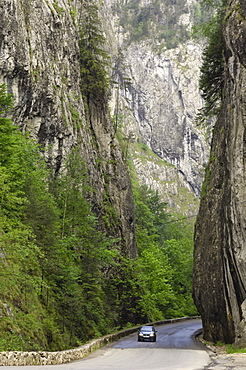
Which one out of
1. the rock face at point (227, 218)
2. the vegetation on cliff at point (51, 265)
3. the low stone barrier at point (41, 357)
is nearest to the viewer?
the low stone barrier at point (41, 357)

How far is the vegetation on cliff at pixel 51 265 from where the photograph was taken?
12305mm

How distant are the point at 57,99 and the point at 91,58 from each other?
38.2ft

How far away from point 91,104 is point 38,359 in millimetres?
35146

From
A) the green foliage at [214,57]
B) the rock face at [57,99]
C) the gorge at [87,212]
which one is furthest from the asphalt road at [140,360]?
the green foliage at [214,57]

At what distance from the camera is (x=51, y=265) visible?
1766 centimetres

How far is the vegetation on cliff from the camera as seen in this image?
1230 cm

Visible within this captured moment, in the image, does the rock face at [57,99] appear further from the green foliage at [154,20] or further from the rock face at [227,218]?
the green foliage at [154,20]

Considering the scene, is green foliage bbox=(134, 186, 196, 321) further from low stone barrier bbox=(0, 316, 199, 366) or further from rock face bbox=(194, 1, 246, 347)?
low stone barrier bbox=(0, 316, 199, 366)

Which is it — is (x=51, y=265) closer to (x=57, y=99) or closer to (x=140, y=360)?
(x=140, y=360)

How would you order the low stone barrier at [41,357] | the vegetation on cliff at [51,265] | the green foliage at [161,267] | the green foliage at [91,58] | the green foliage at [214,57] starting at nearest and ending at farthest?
the low stone barrier at [41,357] < the vegetation on cliff at [51,265] < the green foliage at [214,57] < the green foliage at [91,58] < the green foliage at [161,267]

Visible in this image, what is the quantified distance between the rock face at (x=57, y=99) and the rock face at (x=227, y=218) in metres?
12.8

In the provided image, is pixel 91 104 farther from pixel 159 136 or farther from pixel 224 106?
pixel 159 136

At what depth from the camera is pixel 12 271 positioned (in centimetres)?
1184

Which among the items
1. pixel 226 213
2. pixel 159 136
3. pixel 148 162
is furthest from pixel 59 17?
pixel 159 136
